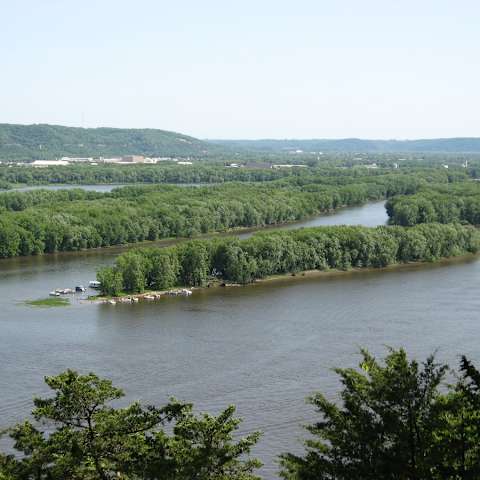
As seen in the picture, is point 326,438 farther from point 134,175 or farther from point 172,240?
point 134,175

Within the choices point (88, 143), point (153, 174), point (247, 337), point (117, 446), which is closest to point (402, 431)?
point (117, 446)

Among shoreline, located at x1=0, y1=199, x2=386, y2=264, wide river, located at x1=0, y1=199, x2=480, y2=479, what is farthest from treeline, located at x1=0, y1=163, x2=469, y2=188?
wide river, located at x1=0, y1=199, x2=480, y2=479

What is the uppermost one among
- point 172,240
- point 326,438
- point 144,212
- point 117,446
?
point 326,438

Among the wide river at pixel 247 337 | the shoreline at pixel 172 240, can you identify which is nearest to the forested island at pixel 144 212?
the shoreline at pixel 172 240

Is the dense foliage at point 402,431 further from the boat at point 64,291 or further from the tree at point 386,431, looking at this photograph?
the boat at point 64,291

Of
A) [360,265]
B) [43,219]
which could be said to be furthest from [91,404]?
[43,219]

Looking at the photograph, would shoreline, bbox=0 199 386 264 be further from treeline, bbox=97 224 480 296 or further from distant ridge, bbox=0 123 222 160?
distant ridge, bbox=0 123 222 160
